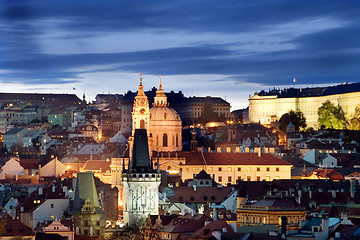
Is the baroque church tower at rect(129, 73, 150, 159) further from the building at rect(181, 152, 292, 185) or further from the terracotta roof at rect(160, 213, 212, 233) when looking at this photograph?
the terracotta roof at rect(160, 213, 212, 233)

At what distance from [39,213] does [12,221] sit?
16.8 metres

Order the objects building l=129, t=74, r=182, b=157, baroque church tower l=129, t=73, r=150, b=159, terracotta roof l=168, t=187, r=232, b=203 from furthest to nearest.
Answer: building l=129, t=74, r=182, b=157 → baroque church tower l=129, t=73, r=150, b=159 → terracotta roof l=168, t=187, r=232, b=203

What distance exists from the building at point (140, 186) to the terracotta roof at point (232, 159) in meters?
50.3

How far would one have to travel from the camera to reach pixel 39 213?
103 m

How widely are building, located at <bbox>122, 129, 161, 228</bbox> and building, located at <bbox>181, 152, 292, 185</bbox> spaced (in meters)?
47.5

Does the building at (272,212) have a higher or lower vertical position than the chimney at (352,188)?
lower

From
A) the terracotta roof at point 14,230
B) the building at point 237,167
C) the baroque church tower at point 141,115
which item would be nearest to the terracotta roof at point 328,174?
the building at point 237,167

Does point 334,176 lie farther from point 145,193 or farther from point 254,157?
point 145,193

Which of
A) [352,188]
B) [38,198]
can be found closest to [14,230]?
[38,198]

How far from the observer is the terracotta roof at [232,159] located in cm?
15025

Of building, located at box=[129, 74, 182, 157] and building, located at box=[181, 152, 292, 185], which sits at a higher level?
building, located at box=[129, 74, 182, 157]

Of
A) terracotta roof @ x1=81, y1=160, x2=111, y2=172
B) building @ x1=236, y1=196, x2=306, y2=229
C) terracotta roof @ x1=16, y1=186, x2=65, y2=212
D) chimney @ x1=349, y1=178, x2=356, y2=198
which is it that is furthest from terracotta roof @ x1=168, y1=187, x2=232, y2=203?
terracotta roof @ x1=81, y1=160, x2=111, y2=172

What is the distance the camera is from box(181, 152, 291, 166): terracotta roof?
150 metres

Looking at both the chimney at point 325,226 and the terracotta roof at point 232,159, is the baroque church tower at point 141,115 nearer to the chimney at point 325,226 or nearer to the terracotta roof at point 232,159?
the terracotta roof at point 232,159
